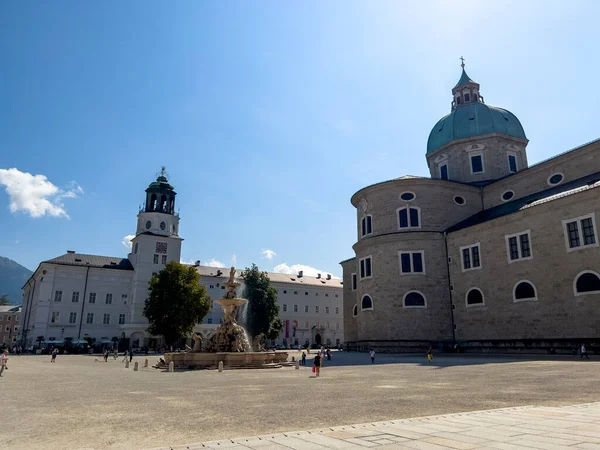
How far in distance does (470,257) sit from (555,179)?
10295 mm

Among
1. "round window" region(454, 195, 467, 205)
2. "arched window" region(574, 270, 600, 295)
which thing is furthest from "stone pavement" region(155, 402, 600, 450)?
"round window" region(454, 195, 467, 205)

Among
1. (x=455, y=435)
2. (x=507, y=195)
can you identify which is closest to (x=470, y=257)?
(x=507, y=195)

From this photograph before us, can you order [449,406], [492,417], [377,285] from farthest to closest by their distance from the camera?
[377,285], [449,406], [492,417]

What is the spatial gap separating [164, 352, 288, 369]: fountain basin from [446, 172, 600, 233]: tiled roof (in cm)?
2263

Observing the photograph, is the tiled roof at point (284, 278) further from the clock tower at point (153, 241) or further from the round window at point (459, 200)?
the round window at point (459, 200)

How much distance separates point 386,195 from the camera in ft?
139

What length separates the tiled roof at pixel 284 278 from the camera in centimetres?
7494

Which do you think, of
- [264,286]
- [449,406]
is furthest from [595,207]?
[264,286]

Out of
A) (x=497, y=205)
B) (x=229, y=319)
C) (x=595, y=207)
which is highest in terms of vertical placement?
(x=497, y=205)

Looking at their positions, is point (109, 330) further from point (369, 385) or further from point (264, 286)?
point (369, 385)

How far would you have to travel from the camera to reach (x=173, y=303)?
50.2 m

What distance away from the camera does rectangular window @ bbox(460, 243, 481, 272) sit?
35.8 m

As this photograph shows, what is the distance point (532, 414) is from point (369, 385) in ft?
23.2

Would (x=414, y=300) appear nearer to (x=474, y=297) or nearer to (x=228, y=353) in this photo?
(x=474, y=297)
